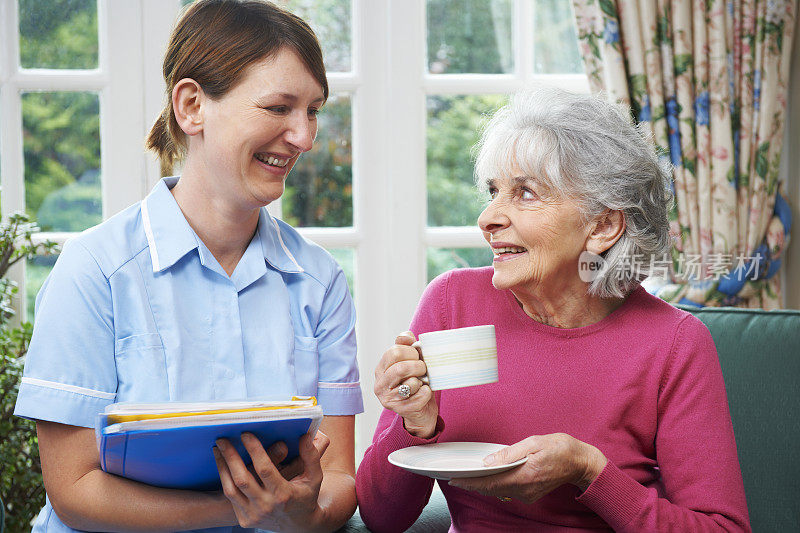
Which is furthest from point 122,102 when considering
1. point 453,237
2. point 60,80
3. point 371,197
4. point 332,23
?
point 453,237

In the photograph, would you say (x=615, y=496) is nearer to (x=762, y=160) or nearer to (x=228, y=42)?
(x=228, y=42)

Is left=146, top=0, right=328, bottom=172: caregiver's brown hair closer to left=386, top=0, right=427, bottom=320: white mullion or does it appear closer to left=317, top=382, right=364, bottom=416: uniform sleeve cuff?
left=317, top=382, right=364, bottom=416: uniform sleeve cuff

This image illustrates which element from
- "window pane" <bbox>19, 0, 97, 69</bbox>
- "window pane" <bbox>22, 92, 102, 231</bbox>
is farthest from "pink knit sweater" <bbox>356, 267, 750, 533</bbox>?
"window pane" <bbox>19, 0, 97, 69</bbox>

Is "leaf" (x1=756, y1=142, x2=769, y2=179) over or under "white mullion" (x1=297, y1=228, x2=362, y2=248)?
over

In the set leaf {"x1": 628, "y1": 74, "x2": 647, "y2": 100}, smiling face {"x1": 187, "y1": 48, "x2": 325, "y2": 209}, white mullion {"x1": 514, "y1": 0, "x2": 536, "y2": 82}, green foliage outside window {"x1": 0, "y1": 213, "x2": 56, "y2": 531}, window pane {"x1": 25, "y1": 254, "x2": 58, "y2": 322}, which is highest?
white mullion {"x1": 514, "y1": 0, "x2": 536, "y2": 82}

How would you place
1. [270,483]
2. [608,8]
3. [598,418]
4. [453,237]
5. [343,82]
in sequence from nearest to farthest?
[270,483], [598,418], [608,8], [343,82], [453,237]

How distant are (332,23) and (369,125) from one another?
378 mm

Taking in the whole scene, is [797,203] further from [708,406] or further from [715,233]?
[708,406]

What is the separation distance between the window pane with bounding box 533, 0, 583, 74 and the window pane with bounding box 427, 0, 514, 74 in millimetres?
100

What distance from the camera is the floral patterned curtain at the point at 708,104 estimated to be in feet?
8.45

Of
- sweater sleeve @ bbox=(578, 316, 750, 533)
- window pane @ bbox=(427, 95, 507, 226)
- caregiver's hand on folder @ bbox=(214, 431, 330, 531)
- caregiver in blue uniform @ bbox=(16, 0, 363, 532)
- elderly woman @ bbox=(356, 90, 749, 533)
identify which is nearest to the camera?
caregiver's hand on folder @ bbox=(214, 431, 330, 531)

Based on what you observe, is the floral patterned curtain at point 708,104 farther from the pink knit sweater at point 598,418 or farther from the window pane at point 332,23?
the pink knit sweater at point 598,418

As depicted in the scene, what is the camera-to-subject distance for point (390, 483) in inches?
58.6

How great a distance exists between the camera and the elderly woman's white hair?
149 cm
